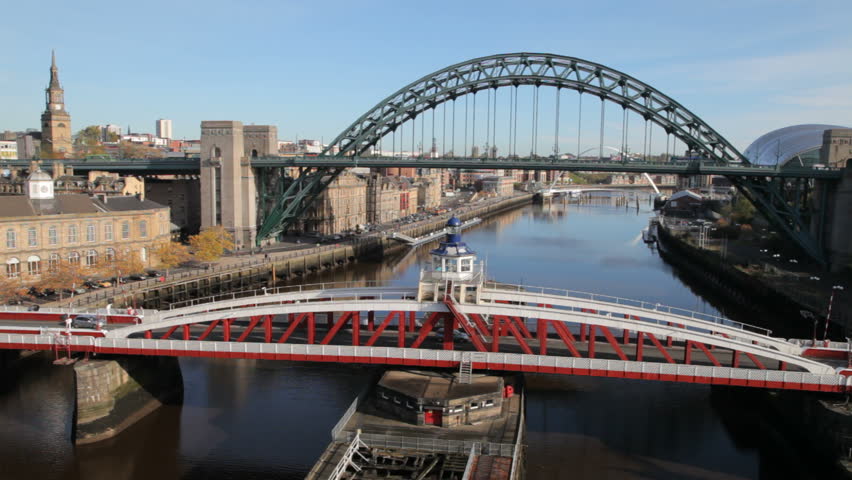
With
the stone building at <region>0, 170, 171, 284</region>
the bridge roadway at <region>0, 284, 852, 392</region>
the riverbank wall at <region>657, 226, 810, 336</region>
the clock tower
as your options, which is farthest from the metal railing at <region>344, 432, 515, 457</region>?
the clock tower

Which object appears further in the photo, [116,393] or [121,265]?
[121,265]

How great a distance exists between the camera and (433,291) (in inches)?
816

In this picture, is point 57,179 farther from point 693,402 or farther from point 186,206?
point 693,402

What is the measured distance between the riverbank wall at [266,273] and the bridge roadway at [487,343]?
10.9m

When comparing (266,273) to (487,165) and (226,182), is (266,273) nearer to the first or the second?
(226,182)

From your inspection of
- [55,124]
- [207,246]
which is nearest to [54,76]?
[55,124]

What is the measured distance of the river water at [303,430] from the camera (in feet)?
63.3

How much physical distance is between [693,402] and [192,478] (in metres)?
16.0

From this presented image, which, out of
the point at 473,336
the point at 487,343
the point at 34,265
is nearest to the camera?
the point at 473,336

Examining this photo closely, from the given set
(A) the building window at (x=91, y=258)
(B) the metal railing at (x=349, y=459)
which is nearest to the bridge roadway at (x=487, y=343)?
(B) the metal railing at (x=349, y=459)

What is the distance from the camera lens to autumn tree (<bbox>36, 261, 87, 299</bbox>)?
3372 cm

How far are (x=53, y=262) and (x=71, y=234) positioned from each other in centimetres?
216

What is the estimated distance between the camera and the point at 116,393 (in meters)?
21.3

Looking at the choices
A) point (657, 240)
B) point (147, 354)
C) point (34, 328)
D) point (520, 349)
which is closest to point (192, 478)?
point (147, 354)
